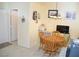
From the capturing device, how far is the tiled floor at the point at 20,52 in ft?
6.31

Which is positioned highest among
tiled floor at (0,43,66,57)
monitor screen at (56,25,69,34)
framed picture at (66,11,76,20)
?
framed picture at (66,11,76,20)

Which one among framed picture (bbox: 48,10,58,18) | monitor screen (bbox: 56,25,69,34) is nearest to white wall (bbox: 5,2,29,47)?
framed picture (bbox: 48,10,58,18)

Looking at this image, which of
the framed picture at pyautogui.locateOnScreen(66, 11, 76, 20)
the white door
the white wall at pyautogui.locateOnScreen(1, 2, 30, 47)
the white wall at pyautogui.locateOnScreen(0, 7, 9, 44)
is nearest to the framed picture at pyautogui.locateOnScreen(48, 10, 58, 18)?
the framed picture at pyautogui.locateOnScreen(66, 11, 76, 20)

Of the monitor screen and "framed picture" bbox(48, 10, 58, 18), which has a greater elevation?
"framed picture" bbox(48, 10, 58, 18)

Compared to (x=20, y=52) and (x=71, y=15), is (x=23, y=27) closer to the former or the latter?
(x=20, y=52)


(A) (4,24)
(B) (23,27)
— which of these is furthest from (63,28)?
(A) (4,24)

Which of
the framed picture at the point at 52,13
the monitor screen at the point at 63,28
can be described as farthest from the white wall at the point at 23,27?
the monitor screen at the point at 63,28

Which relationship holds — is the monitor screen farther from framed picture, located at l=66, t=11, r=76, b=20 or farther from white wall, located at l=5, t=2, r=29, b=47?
white wall, located at l=5, t=2, r=29, b=47

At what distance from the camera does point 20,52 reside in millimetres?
1948

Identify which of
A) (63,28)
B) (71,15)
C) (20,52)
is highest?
(71,15)

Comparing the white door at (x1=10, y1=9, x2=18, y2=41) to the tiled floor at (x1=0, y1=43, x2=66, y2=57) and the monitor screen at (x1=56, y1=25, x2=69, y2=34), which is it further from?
the monitor screen at (x1=56, y1=25, x2=69, y2=34)

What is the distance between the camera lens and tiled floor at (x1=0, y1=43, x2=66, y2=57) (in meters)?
1.92

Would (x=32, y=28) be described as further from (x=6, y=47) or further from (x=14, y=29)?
(x=6, y=47)

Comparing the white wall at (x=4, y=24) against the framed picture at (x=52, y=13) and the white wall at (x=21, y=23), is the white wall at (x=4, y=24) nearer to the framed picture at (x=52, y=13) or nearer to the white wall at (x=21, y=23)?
the white wall at (x=21, y=23)
